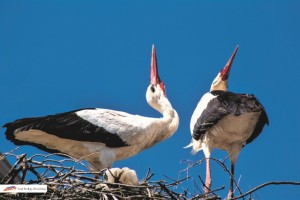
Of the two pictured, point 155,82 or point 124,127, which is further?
point 155,82

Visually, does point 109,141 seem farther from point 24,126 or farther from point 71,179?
point 71,179

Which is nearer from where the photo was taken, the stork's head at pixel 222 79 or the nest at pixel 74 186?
the nest at pixel 74 186

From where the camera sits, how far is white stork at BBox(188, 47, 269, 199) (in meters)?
7.21

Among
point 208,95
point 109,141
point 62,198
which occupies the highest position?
point 208,95

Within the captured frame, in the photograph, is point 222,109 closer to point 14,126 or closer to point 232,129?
point 232,129

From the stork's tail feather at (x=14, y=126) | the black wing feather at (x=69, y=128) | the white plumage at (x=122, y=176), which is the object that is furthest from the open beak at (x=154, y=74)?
the white plumage at (x=122, y=176)

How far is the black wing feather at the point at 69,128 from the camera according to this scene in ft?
22.4

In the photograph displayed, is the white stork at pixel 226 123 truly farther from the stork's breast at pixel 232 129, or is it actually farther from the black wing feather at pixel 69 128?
the black wing feather at pixel 69 128

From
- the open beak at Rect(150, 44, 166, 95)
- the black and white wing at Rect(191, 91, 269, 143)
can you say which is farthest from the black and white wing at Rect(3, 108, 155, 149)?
the open beak at Rect(150, 44, 166, 95)

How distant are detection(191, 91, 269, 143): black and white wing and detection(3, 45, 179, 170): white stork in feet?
1.34

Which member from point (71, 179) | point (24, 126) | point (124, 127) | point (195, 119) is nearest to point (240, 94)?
point (195, 119)

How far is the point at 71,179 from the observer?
16.7 ft

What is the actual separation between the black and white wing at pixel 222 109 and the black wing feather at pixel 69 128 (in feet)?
2.54

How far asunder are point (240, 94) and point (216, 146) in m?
0.62
